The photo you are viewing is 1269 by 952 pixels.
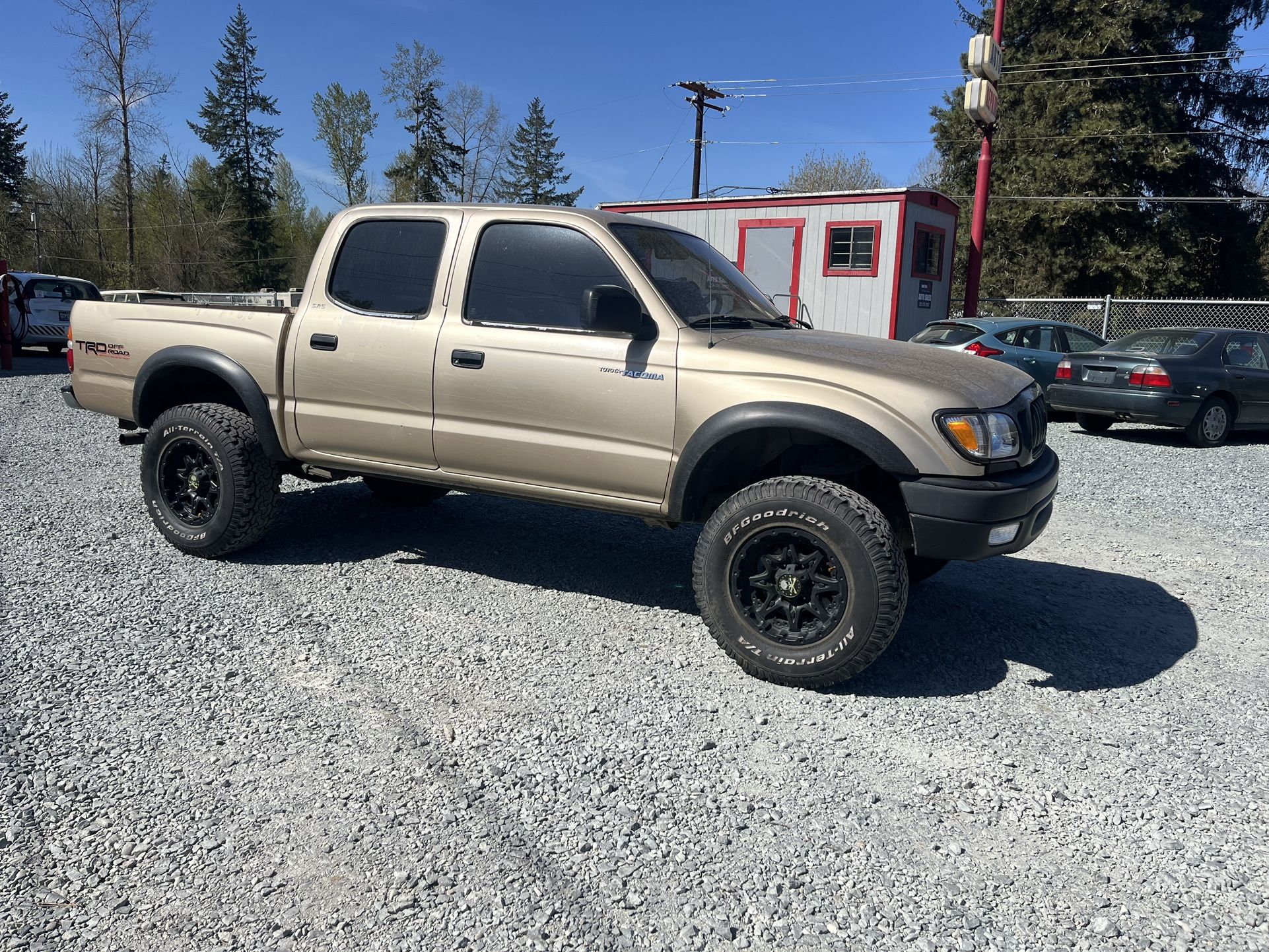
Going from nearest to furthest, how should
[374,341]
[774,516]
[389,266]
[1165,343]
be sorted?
[774,516]
[374,341]
[389,266]
[1165,343]

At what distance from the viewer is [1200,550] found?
6.22m

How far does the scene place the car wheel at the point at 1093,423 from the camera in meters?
11.7

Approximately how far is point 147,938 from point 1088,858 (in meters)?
2.54

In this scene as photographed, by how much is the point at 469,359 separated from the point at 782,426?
157 centimetres

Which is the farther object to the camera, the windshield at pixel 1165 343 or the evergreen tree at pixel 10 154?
the evergreen tree at pixel 10 154

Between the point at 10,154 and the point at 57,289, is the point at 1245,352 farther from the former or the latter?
the point at 10,154

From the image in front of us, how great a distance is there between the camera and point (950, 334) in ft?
41.8

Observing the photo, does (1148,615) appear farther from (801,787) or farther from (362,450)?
(362,450)

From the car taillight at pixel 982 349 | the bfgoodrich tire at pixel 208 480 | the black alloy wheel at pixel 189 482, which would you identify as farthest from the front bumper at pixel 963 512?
the car taillight at pixel 982 349

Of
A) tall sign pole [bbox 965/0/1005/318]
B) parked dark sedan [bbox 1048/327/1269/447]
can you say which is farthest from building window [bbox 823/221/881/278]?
parked dark sedan [bbox 1048/327/1269/447]

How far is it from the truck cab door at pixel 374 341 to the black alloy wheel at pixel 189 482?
0.65 metres

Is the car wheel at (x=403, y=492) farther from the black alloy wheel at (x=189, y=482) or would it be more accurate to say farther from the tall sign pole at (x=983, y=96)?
the tall sign pole at (x=983, y=96)

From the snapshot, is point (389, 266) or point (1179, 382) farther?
point (1179, 382)

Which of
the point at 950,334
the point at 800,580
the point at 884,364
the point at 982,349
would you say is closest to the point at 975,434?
the point at 884,364
